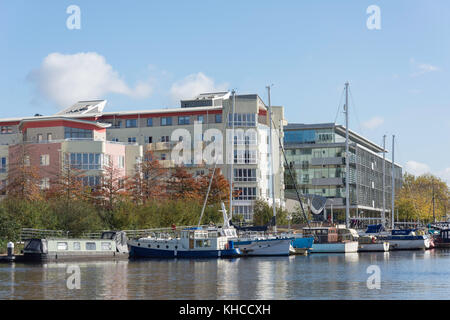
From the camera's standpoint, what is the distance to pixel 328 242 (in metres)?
85.6

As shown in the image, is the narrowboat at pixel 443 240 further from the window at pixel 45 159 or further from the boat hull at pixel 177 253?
the window at pixel 45 159

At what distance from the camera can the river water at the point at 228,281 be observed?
39.0 meters

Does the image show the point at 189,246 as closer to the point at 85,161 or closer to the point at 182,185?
the point at 85,161

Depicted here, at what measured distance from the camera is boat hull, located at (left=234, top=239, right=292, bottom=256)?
7700 centimetres

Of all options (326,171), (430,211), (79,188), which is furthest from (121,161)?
(430,211)

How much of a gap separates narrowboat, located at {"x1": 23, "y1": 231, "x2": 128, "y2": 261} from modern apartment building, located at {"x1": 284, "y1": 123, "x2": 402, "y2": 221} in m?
82.3

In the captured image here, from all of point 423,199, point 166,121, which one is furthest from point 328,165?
point 166,121

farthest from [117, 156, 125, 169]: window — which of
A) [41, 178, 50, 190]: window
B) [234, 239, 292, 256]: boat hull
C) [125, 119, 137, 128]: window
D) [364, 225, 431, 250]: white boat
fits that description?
[364, 225, 431, 250]: white boat

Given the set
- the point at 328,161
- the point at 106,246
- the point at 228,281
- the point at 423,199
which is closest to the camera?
the point at 228,281

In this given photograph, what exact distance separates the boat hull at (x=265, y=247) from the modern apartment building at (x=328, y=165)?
7335 cm

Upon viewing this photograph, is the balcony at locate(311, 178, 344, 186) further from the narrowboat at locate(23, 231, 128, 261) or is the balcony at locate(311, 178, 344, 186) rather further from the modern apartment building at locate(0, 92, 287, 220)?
the narrowboat at locate(23, 231, 128, 261)

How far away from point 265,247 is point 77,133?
40462 mm
